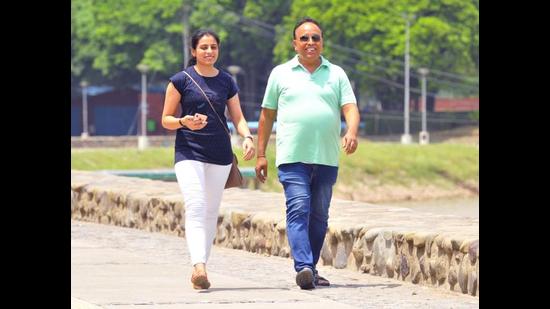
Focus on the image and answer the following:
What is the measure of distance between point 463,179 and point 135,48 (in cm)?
2353

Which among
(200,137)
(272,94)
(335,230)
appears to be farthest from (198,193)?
(335,230)

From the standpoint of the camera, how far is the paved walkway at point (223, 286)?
418 inches

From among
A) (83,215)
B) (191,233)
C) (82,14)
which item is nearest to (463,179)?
(82,14)

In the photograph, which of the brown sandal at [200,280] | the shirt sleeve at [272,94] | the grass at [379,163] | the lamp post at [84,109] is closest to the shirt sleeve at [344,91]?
the shirt sleeve at [272,94]

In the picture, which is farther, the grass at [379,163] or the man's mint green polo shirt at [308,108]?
the grass at [379,163]

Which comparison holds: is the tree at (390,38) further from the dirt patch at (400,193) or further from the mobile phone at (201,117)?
the mobile phone at (201,117)

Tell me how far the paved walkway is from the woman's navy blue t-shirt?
0.90 m

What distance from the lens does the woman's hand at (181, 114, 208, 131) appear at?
11273 millimetres

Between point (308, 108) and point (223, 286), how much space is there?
1344 mm

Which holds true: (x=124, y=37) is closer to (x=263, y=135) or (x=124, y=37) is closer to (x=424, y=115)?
(x=424, y=115)

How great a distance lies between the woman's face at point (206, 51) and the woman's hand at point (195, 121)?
446 mm

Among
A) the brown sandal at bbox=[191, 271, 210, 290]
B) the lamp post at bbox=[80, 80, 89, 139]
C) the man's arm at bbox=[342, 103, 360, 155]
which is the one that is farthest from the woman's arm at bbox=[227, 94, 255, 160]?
the lamp post at bbox=[80, 80, 89, 139]

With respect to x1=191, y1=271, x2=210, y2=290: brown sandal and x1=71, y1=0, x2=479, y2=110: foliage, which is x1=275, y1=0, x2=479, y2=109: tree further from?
x1=191, y1=271, x2=210, y2=290: brown sandal
